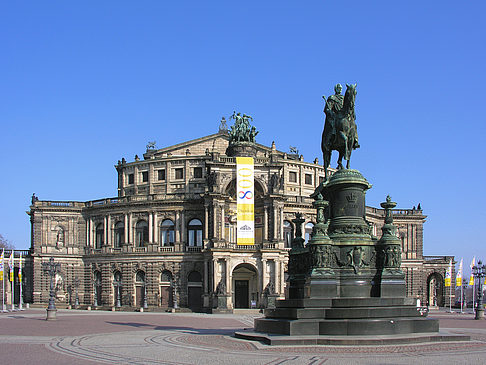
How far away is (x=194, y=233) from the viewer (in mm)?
86312

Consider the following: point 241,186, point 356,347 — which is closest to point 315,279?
point 356,347

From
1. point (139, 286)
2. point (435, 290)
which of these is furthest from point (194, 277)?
point (435, 290)

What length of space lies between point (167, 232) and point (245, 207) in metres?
15.2

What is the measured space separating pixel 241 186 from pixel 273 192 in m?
4.71

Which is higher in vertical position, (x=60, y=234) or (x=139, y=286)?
(x=60, y=234)

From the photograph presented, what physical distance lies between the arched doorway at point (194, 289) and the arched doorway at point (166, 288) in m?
2.53

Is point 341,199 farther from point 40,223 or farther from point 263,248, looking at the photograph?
point 40,223

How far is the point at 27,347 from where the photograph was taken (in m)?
26.4

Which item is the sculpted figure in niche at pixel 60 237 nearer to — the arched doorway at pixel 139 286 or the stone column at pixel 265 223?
the arched doorway at pixel 139 286

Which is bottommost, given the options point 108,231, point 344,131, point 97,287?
point 97,287

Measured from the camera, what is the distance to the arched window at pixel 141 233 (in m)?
88.2

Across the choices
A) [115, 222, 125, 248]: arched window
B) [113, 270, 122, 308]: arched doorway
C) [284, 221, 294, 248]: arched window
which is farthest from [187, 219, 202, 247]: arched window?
[284, 221, 294, 248]: arched window

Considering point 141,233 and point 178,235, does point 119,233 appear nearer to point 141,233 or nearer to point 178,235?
point 141,233

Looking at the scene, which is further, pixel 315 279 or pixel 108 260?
pixel 108 260
